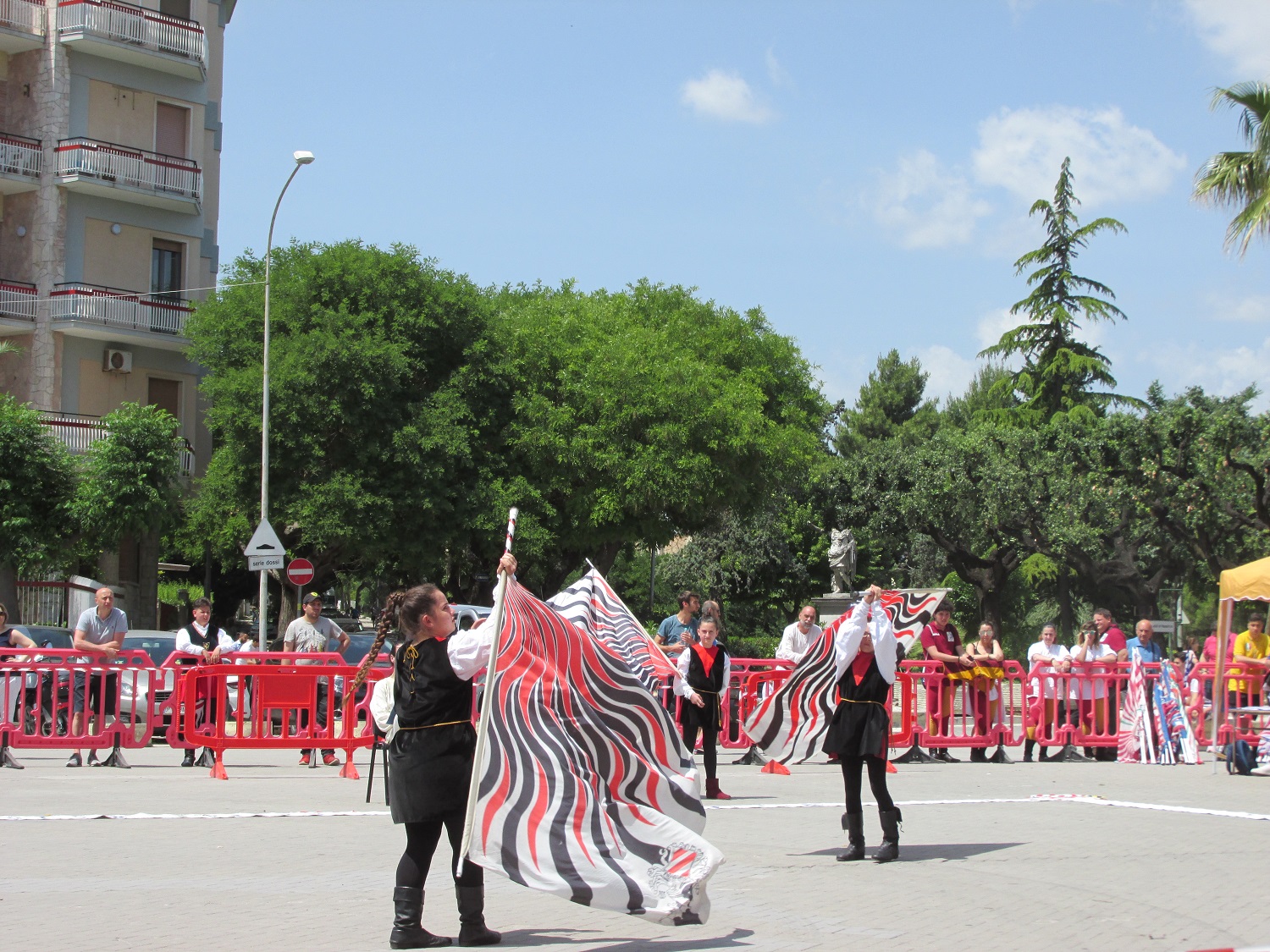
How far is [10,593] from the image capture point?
112ft

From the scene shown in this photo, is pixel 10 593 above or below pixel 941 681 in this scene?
above

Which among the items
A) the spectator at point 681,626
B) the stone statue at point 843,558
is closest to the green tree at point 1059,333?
the stone statue at point 843,558

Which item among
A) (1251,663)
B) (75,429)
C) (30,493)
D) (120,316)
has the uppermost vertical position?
(120,316)

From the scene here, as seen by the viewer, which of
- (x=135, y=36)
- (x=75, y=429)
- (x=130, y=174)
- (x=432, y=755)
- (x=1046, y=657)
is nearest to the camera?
(x=432, y=755)

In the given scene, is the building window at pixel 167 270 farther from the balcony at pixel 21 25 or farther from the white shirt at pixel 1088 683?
the white shirt at pixel 1088 683

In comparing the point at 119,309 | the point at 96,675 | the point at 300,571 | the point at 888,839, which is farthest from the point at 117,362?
the point at 888,839

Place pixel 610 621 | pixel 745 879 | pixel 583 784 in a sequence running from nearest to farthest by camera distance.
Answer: pixel 583 784, pixel 745 879, pixel 610 621

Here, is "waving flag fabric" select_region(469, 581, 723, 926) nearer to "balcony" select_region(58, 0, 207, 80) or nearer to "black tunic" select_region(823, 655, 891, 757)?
"black tunic" select_region(823, 655, 891, 757)

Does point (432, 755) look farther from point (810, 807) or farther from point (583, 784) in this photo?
point (810, 807)

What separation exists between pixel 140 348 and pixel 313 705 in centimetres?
2558

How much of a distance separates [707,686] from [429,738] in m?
6.88

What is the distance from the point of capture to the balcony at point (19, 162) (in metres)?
36.6

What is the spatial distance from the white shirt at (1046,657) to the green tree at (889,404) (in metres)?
62.8

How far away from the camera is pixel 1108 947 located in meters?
6.54
